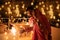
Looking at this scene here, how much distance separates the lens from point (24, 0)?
190 centimetres

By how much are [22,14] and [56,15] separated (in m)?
0.38

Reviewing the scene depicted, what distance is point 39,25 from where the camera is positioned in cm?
177

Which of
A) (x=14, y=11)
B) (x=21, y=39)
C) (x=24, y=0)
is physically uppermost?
(x=24, y=0)

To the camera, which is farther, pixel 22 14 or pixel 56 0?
pixel 22 14

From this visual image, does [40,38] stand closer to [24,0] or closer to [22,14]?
[22,14]

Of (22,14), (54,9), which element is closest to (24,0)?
(22,14)

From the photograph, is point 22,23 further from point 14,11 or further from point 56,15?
point 56,15

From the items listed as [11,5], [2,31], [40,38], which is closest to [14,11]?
[11,5]

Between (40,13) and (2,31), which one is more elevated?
(40,13)

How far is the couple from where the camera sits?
1.74 m

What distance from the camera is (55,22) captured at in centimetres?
175

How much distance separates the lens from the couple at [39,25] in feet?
5.72

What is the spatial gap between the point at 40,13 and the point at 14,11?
1.02 ft

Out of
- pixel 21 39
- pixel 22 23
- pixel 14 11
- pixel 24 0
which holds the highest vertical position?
pixel 24 0
